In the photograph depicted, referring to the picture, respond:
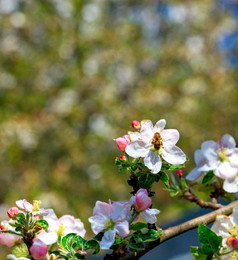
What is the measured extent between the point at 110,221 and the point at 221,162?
155 mm

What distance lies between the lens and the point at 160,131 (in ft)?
1.09

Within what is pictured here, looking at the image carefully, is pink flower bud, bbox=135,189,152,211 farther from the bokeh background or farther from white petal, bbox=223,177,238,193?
the bokeh background

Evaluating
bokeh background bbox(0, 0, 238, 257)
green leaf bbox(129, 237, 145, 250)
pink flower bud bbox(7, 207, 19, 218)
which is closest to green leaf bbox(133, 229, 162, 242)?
green leaf bbox(129, 237, 145, 250)

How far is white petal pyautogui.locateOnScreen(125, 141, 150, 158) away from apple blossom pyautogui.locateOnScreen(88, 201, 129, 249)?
0.04 meters

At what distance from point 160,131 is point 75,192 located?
92.8 inches

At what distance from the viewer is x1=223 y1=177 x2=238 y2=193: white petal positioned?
0.36 meters

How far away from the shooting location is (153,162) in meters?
0.30

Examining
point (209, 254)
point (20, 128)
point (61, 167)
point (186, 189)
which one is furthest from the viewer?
point (61, 167)

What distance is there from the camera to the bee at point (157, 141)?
315 mm

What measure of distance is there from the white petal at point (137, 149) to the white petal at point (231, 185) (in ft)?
0.35

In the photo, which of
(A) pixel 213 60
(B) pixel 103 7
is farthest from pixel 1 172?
(A) pixel 213 60

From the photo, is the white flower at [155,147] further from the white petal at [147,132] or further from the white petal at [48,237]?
the white petal at [48,237]

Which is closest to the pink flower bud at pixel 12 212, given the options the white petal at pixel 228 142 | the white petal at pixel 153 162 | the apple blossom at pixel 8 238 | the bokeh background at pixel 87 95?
the apple blossom at pixel 8 238

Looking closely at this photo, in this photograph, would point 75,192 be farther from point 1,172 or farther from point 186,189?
point 186,189
